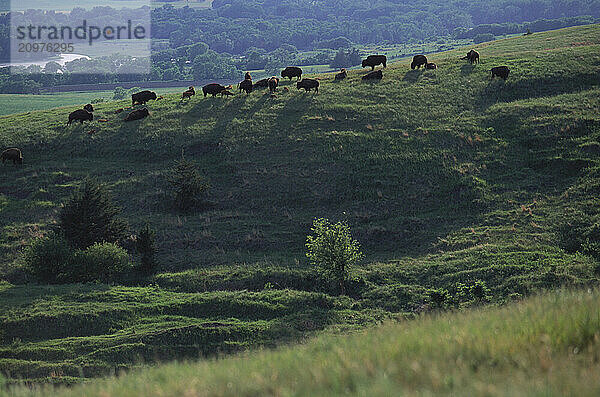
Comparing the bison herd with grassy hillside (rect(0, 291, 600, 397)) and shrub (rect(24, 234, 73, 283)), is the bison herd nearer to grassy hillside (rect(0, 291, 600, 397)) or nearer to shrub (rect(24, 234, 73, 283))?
shrub (rect(24, 234, 73, 283))

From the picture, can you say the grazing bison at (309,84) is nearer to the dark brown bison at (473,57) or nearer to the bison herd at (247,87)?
the bison herd at (247,87)

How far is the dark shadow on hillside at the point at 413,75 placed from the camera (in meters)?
54.1

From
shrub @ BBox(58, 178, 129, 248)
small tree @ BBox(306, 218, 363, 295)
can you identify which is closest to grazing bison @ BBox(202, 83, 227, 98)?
shrub @ BBox(58, 178, 129, 248)

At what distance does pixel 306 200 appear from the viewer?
1431 inches

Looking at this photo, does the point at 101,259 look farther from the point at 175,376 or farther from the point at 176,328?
the point at 175,376

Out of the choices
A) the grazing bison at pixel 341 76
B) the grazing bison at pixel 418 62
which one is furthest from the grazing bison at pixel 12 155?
the grazing bison at pixel 418 62

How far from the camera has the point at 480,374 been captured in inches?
238

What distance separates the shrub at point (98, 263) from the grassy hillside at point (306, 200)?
1623mm

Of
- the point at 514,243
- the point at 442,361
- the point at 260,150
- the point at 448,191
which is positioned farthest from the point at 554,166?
the point at 442,361

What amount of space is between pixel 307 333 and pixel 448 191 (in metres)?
18.7

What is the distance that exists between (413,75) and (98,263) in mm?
41143

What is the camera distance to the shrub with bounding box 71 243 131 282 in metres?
28.0

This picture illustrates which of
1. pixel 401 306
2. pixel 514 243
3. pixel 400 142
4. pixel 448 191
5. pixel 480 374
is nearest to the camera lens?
pixel 480 374

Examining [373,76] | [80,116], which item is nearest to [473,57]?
[373,76]
